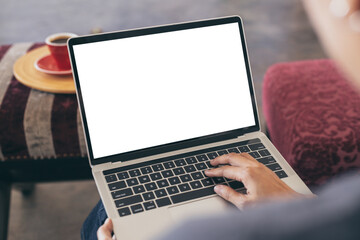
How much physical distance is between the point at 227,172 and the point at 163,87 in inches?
10.0

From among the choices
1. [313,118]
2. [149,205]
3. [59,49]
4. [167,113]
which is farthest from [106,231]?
[313,118]

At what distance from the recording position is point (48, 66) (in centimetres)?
140

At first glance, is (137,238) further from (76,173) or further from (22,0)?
(22,0)

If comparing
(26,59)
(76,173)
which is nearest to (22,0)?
(26,59)

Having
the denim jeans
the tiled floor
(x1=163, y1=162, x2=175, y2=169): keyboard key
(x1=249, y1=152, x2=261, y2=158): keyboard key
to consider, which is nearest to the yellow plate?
the denim jeans

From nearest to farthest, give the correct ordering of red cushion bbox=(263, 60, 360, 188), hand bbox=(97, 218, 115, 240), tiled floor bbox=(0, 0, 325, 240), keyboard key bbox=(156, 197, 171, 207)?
hand bbox=(97, 218, 115, 240) → keyboard key bbox=(156, 197, 171, 207) → red cushion bbox=(263, 60, 360, 188) → tiled floor bbox=(0, 0, 325, 240)

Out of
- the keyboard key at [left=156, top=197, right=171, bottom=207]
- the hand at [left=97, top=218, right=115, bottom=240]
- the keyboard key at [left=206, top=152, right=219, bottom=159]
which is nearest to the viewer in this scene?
the hand at [left=97, top=218, right=115, bottom=240]

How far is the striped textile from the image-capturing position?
50.3 inches

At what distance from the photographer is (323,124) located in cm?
132

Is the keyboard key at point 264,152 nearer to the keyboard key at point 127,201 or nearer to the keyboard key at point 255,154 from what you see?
the keyboard key at point 255,154

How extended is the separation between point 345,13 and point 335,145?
104cm

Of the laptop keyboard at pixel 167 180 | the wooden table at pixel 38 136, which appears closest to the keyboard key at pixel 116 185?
the laptop keyboard at pixel 167 180

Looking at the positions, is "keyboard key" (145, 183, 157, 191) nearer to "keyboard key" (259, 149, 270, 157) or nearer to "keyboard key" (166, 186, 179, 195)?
"keyboard key" (166, 186, 179, 195)

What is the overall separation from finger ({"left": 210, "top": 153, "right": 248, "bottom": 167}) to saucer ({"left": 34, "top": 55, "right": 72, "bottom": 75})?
27.7 inches
